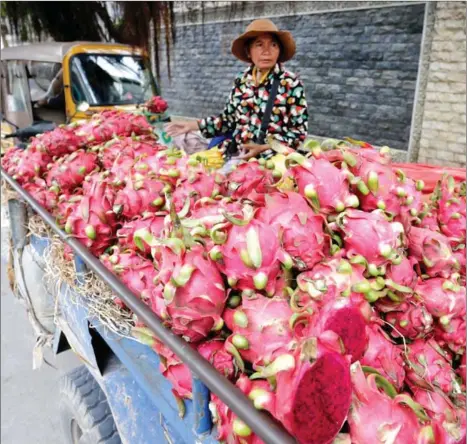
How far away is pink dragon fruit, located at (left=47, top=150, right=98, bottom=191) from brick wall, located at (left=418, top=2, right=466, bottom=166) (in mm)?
3509

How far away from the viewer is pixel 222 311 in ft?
3.51

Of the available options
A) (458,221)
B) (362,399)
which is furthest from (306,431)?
(458,221)

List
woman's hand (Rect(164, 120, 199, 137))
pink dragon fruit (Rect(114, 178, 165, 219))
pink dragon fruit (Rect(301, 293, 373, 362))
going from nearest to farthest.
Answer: pink dragon fruit (Rect(301, 293, 373, 362)), pink dragon fruit (Rect(114, 178, 165, 219)), woman's hand (Rect(164, 120, 199, 137))

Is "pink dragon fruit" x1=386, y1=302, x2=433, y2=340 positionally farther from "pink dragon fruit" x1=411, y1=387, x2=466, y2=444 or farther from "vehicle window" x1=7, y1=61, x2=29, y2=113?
"vehicle window" x1=7, y1=61, x2=29, y2=113

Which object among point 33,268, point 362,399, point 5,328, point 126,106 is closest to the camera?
point 362,399

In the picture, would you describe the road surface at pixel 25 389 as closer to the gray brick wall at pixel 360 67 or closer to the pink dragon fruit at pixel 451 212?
the pink dragon fruit at pixel 451 212

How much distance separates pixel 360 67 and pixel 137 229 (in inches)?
179

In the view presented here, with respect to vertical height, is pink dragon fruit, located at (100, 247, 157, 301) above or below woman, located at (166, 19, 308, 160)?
below

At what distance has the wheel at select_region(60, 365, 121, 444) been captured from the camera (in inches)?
65.3

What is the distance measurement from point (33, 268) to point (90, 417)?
1.06 m

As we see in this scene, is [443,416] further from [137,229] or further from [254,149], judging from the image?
[254,149]

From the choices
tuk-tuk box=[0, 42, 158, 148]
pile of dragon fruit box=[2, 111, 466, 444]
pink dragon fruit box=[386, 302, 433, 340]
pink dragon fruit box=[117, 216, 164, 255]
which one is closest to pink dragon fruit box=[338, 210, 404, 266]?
pile of dragon fruit box=[2, 111, 466, 444]

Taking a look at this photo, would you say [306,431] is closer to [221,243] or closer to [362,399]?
[362,399]

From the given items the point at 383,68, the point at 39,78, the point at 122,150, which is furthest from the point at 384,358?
the point at 39,78
